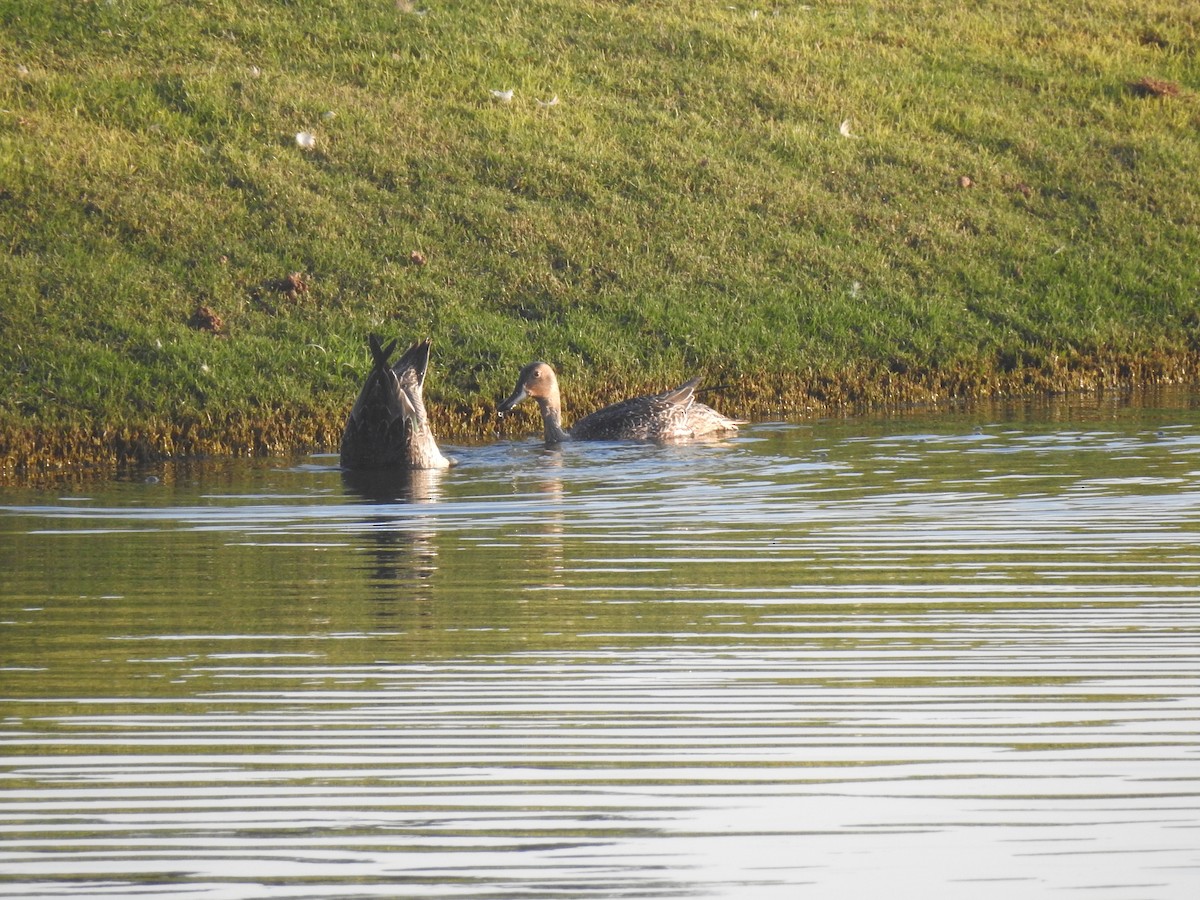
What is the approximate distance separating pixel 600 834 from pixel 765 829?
1.33 feet

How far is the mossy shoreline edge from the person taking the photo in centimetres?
1552

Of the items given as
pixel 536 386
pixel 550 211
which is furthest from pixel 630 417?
pixel 550 211

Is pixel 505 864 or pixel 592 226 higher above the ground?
pixel 592 226

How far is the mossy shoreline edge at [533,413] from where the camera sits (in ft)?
50.9

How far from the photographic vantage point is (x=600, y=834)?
4.56m

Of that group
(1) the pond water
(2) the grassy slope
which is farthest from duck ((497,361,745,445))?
(1) the pond water

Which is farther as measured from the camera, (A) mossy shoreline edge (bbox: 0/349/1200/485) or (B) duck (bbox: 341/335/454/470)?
(A) mossy shoreline edge (bbox: 0/349/1200/485)

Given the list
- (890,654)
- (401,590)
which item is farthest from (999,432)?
(890,654)

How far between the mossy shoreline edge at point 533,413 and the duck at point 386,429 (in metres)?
1.62

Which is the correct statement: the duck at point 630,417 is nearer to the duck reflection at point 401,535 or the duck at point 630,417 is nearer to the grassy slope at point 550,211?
the grassy slope at point 550,211

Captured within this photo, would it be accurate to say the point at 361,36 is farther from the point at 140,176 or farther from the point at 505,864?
the point at 505,864

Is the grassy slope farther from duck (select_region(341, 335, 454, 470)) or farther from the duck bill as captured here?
duck (select_region(341, 335, 454, 470))

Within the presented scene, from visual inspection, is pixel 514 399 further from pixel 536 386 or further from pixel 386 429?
pixel 386 429

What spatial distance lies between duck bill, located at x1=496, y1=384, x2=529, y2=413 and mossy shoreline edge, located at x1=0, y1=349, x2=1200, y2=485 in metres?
0.53
